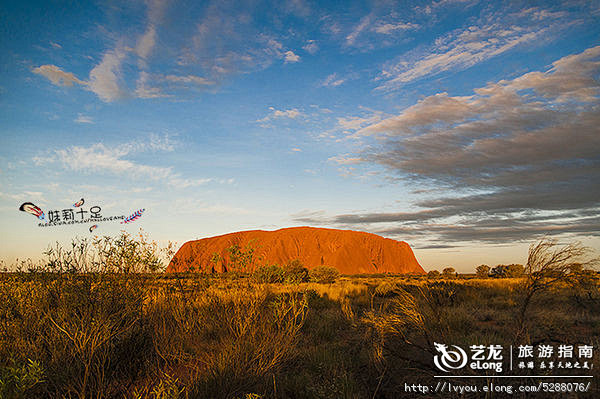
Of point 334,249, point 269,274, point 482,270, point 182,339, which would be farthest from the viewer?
point 334,249

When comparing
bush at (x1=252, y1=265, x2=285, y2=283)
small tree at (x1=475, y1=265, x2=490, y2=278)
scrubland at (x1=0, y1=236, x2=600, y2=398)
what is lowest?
small tree at (x1=475, y1=265, x2=490, y2=278)

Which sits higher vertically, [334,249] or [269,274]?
[269,274]

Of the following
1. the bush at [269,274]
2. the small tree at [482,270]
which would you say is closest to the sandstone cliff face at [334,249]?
the small tree at [482,270]

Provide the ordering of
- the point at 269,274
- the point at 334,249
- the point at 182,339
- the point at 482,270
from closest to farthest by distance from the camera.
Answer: the point at 182,339 < the point at 269,274 < the point at 482,270 < the point at 334,249

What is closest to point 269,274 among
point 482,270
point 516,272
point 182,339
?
point 182,339

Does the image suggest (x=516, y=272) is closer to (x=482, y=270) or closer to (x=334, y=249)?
(x=482, y=270)

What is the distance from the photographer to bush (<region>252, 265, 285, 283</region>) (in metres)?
5.88

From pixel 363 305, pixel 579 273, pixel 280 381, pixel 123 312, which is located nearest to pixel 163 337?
pixel 123 312

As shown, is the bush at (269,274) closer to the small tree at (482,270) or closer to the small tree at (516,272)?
the small tree at (516,272)

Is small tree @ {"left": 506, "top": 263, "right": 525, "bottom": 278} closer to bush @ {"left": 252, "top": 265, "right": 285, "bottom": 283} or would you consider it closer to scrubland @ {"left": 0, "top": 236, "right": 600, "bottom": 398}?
scrubland @ {"left": 0, "top": 236, "right": 600, "bottom": 398}

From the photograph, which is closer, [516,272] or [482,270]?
[516,272]

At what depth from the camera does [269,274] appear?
600cm

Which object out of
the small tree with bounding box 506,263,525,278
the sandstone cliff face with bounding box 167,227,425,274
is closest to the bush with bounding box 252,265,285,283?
the small tree with bounding box 506,263,525,278

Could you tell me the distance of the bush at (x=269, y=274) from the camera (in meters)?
5.88
